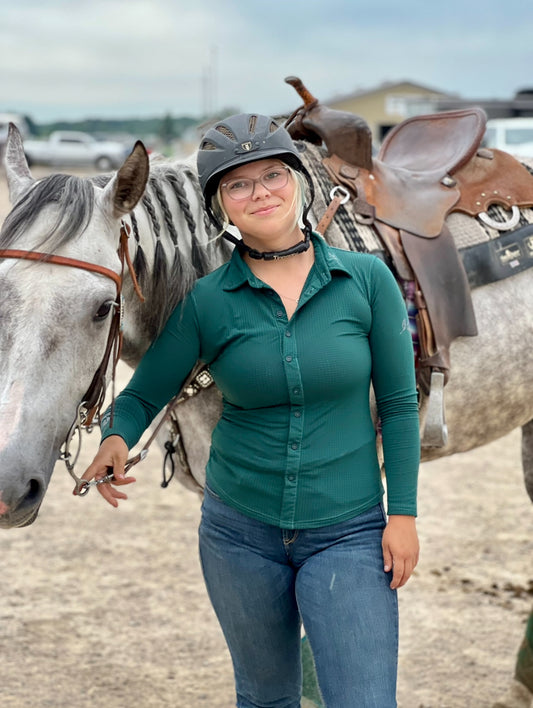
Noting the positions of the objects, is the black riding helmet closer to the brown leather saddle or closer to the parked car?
the brown leather saddle

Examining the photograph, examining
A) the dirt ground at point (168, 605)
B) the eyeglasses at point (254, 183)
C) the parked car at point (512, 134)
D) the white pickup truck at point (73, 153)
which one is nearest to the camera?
the eyeglasses at point (254, 183)

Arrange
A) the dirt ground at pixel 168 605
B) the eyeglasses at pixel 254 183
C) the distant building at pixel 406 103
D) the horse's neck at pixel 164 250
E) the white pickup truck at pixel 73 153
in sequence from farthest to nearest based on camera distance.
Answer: the white pickup truck at pixel 73 153
the distant building at pixel 406 103
the dirt ground at pixel 168 605
the horse's neck at pixel 164 250
the eyeglasses at pixel 254 183

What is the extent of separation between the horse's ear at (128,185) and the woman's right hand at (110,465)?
0.50 metres

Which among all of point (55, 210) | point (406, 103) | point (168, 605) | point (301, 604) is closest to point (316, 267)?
point (55, 210)

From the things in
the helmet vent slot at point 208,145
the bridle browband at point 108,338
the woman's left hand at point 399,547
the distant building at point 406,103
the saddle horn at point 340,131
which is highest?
the helmet vent slot at point 208,145

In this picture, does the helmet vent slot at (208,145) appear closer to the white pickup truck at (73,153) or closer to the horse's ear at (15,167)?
the horse's ear at (15,167)

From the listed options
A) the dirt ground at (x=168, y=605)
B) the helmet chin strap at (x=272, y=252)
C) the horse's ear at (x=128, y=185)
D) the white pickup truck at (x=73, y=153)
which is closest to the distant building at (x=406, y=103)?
the helmet chin strap at (x=272, y=252)

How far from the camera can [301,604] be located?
1.84 meters

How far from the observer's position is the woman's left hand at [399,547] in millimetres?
1825

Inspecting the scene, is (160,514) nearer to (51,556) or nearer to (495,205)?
(51,556)

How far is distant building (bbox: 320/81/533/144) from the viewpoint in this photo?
17.7m

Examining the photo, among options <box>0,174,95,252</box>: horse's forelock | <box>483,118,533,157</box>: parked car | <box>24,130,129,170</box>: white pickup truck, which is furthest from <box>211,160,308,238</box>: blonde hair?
<box>24,130,129,170</box>: white pickup truck

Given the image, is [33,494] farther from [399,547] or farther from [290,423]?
[399,547]

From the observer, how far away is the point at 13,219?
6.03ft
